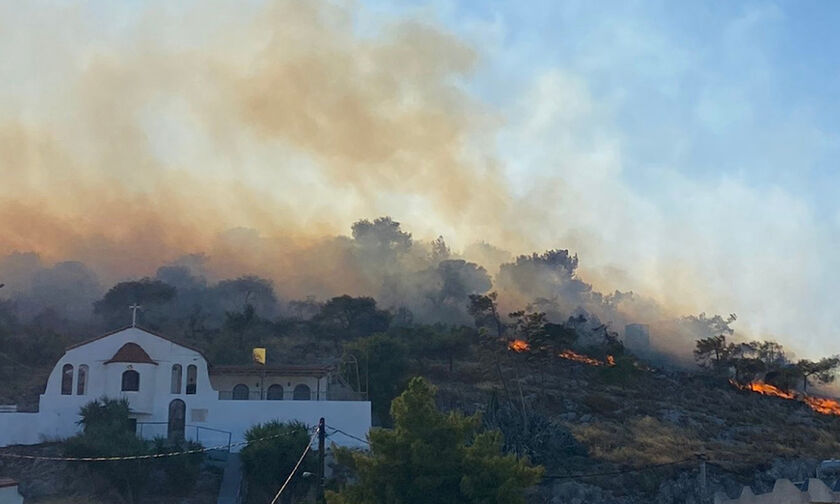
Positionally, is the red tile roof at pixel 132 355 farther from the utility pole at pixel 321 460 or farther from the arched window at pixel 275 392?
the utility pole at pixel 321 460

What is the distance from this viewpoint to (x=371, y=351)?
57.7 metres


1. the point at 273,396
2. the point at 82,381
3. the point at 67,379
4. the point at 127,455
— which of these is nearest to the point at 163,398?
the point at 82,381

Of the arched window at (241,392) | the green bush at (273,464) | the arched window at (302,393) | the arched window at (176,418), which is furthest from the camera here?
the arched window at (302,393)

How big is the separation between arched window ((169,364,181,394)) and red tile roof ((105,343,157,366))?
117cm

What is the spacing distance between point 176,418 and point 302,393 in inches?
271

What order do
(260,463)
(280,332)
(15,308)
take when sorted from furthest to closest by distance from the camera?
(15,308), (280,332), (260,463)

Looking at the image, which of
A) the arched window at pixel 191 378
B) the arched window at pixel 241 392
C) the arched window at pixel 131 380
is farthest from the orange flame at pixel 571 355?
the arched window at pixel 131 380

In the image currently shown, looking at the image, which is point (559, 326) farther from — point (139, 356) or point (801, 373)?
point (139, 356)

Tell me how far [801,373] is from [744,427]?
1005 inches

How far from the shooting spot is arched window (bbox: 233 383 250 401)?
49062 millimetres

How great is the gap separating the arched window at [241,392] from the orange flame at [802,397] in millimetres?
47091

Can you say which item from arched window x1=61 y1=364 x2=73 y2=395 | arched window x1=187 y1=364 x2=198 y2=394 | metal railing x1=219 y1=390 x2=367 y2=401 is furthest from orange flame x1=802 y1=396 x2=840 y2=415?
arched window x1=61 y1=364 x2=73 y2=395

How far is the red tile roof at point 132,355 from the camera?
4553cm

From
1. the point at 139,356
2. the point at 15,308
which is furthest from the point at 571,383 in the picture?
the point at 15,308
